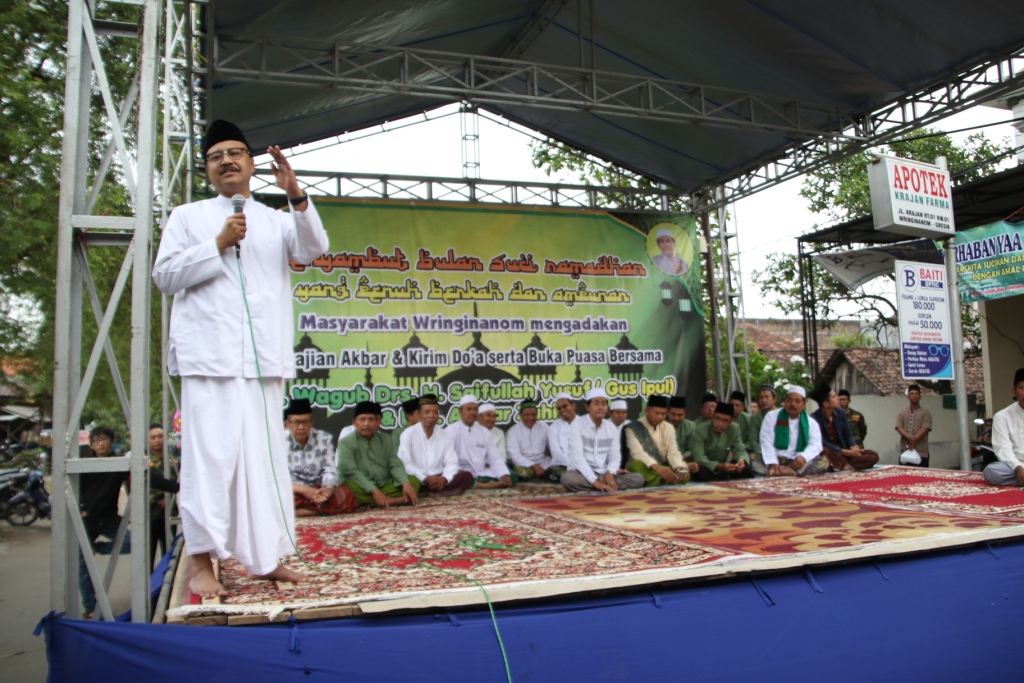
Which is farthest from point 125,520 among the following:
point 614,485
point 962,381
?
point 962,381

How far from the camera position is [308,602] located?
2.21m

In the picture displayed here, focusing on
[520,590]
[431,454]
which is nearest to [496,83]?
[431,454]

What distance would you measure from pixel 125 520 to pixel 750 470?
A: 4.90 meters

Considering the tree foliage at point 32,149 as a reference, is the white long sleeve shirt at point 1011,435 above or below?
below

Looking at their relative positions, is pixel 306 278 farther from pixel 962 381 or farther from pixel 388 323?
pixel 962 381

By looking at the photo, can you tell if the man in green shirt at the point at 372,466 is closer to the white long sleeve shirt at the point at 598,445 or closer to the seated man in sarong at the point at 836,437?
the white long sleeve shirt at the point at 598,445

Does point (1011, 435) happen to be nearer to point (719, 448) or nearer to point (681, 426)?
point (719, 448)

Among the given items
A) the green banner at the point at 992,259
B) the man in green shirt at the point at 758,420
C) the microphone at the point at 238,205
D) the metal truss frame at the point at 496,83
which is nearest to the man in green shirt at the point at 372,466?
the metal truss frame at the point at 496,83

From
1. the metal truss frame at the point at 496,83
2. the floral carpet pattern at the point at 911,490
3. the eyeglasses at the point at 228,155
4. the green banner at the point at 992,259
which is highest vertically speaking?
the metal truss frame at the point at 496,83

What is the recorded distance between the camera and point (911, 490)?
475cm

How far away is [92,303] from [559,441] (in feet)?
14.3

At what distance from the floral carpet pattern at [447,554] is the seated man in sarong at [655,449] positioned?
1883mm

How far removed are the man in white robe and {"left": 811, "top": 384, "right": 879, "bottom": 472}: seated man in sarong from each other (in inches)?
201

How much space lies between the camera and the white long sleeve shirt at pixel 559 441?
6.35 m
